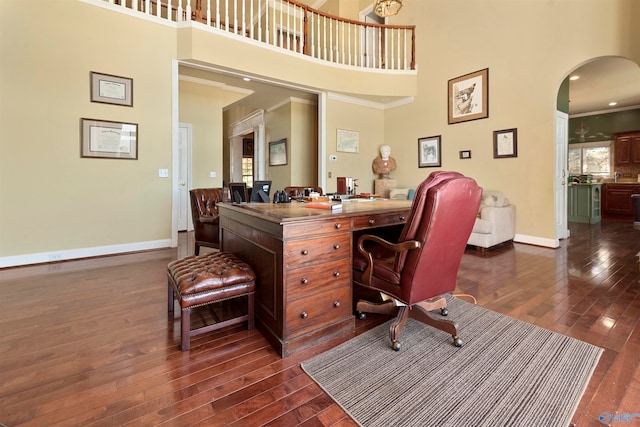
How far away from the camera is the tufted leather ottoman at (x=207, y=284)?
1.72m

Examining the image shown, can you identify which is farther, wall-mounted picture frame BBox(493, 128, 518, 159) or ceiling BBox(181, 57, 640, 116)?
ceiling BBox(181, 57, 640, 116)

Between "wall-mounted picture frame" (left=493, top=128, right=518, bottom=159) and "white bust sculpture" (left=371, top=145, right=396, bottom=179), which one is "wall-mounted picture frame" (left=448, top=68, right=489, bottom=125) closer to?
"wall-mounted picture frame" (left=493, top=128, right=518, bottom=159)

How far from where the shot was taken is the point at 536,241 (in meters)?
4.56

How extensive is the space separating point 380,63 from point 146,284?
18.4ft

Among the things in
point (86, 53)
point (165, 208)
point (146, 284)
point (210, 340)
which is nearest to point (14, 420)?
point (210, 340)

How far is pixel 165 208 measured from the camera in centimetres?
437

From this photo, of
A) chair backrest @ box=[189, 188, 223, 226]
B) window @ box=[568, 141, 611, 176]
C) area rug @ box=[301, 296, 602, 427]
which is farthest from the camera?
window @ box=[568, 141, 611, 176]

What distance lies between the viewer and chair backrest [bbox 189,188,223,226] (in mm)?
3739

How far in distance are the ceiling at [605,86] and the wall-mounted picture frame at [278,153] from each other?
574 cm

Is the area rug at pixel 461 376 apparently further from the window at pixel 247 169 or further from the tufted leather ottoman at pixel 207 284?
the window at pixel 247 169

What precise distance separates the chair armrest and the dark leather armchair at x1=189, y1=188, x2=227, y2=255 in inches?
83.1

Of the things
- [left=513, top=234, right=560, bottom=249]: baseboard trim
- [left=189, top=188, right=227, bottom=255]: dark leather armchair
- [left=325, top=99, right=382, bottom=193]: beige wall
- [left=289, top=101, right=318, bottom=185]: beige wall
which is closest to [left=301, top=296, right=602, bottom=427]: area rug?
[left=189, top=188, right=227, bottom=255]: dark leather armchair

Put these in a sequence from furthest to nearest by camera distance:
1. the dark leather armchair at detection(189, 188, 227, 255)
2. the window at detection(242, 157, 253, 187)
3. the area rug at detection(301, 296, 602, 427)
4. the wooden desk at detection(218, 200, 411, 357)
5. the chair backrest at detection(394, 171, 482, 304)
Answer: the window at detection(242, 157, 253, 187) < the dark leather armchair at detection(189, 188, 227, 255) < the wooden desk at detection(218, 200, 411, 357) < the chair backrest at detection(394, 171, 482, 304) < the area rug at detection(301, 296, 602, 427)

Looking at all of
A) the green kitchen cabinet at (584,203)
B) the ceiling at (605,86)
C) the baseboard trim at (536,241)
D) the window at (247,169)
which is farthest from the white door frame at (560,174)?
the window at (247,169)
